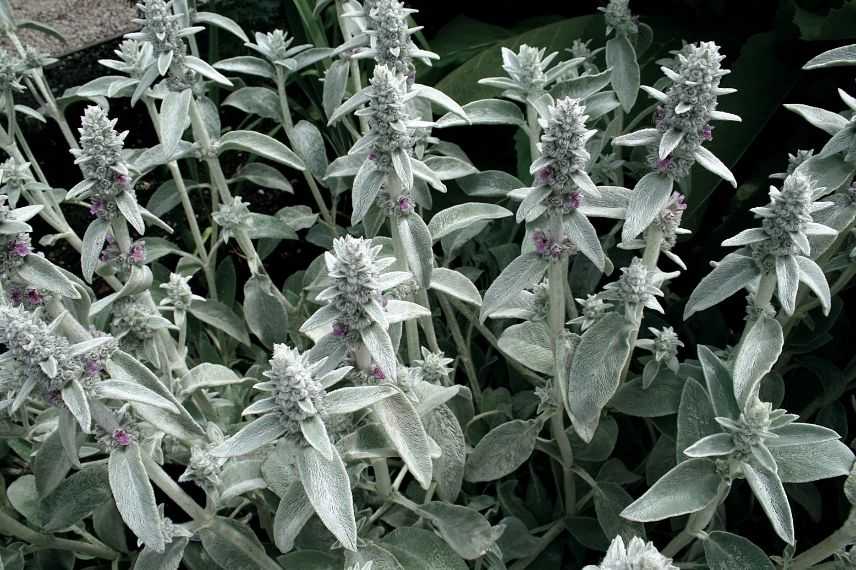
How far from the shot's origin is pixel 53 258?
7.59ft

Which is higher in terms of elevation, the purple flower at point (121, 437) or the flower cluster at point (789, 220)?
the flower cluster at point (789, 220)

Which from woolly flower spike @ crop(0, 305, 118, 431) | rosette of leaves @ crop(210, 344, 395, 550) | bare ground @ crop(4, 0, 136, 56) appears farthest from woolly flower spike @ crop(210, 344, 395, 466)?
bare ground @ crop(4, 0, 136, 56)

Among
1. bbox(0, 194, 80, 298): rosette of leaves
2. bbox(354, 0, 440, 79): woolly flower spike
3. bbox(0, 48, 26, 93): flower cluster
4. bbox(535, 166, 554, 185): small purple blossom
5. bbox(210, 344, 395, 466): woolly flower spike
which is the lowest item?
bbox(210, 344, 395, 466): woolly flower spike

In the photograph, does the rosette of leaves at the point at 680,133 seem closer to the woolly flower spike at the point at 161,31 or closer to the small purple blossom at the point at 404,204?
the small purple blossom at the point at 404,204

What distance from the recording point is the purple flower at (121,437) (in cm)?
107

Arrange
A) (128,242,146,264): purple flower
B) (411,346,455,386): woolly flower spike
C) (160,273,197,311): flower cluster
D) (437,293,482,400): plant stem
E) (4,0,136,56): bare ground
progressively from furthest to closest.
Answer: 1. (4,0,136,56): bare ground
2. (437,293,482,400): plant stem
3. (160,273,197,311): flower cluster
4. (411,346,455,386): woolly flower spike
5. (128,242,146,264): purple flower

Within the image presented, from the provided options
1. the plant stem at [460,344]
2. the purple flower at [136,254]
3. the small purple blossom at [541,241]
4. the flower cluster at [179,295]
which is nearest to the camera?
the small purple blossom at [541,241]

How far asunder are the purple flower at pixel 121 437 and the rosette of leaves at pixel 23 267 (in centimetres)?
19

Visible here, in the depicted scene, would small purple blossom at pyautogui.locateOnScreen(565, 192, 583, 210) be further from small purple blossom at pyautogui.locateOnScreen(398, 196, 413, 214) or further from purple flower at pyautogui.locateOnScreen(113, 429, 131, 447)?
purple flower at pyautogui.locateOnScreen(113, 429, 131, 447)

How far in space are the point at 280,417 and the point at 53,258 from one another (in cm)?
164

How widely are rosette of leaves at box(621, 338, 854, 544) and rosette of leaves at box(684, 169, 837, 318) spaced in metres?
0.09

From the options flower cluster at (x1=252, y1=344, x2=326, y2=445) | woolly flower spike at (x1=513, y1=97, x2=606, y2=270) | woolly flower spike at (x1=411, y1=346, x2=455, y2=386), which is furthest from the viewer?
woolly flower spike at (x1=411, y1=346, x2=455, y2=386)

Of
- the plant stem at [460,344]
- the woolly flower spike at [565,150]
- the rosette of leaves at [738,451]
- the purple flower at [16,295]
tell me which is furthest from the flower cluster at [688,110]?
the purple flower at [16,295]

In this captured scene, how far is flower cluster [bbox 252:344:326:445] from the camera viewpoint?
2.98ft
